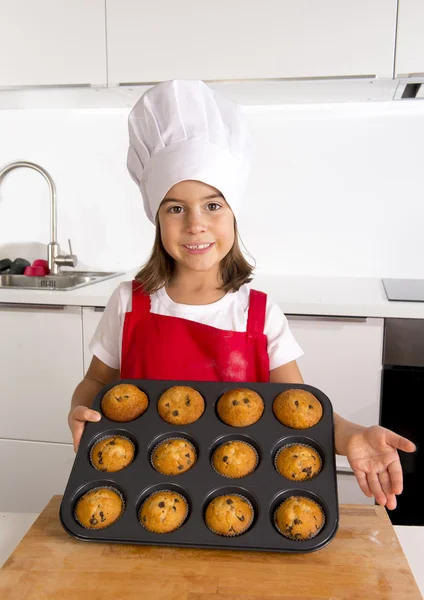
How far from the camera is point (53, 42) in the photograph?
202cm

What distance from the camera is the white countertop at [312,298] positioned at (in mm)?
1763

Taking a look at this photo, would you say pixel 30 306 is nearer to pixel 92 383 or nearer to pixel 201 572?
pixel 92 383

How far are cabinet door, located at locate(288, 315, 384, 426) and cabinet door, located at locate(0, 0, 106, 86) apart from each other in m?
1.16

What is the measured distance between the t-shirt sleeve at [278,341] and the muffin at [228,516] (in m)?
0.44

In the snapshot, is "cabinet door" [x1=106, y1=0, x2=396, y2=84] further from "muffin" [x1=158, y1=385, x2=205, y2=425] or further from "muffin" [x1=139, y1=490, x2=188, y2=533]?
"muffin" [x1=139, y1=490, x2=188, y2=533]

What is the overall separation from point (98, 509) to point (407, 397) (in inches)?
52.6

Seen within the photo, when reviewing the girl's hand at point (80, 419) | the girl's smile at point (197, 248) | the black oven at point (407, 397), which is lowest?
the black oven at point (407, 397)

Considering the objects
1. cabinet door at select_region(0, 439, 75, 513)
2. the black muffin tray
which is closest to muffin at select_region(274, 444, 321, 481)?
the black muffin tray

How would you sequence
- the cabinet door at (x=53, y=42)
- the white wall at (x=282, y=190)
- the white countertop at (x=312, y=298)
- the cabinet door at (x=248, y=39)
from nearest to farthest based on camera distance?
the white countertop at (x=312, y=298) < the cabinet door at (x=248, y=39) < the cabinet door at (x=53, y=42) < the white wall at (x=282, y=190)

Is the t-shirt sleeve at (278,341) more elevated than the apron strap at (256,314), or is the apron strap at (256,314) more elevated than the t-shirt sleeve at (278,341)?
the apron strap at (256,314)

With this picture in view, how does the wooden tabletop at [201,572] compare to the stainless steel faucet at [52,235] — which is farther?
the stainless steel faucet at [52,235]

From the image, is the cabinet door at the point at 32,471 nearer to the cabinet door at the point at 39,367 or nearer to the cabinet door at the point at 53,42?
the cabinet door at the point at 39,367

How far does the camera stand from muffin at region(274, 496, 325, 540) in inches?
28.0

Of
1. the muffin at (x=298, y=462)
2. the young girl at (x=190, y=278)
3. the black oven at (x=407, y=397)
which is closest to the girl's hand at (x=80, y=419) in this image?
the young girl at (x=190, y=278)
